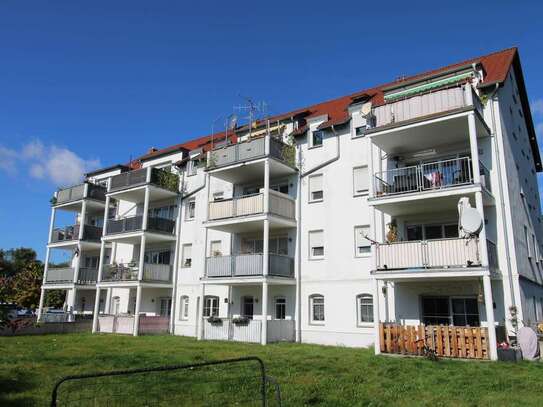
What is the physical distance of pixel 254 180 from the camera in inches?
1047

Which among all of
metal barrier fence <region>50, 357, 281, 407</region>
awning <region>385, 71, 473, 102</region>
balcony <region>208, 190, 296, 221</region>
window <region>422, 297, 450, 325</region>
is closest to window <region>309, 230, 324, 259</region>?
balcony <region>208, 190, 296, 221</region>

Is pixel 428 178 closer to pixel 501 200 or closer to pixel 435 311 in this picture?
pixel 501 200

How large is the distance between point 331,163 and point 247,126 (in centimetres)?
690

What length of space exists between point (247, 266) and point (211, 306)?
5.07m

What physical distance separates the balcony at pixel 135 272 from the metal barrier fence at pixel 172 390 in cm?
1643

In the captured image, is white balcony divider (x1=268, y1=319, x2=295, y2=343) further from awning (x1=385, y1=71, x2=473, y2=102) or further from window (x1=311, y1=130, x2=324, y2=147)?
awning (x1=385, y1=71, x2=473, y2=102)

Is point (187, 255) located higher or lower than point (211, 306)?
higher

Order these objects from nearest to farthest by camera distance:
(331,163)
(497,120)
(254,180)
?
Answer: (497,120) < (331,163) < (254,180)

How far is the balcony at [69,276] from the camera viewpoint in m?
32.5

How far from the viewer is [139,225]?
94.4 ft

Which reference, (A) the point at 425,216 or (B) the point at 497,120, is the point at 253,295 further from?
(B) the point at 497,120

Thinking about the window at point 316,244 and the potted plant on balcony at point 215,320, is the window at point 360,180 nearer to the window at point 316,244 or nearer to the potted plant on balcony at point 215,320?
the window at point 316,244

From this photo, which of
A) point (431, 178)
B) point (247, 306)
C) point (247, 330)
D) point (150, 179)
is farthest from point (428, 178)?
point (150, 179)

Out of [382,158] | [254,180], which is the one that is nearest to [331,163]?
[382,158]
